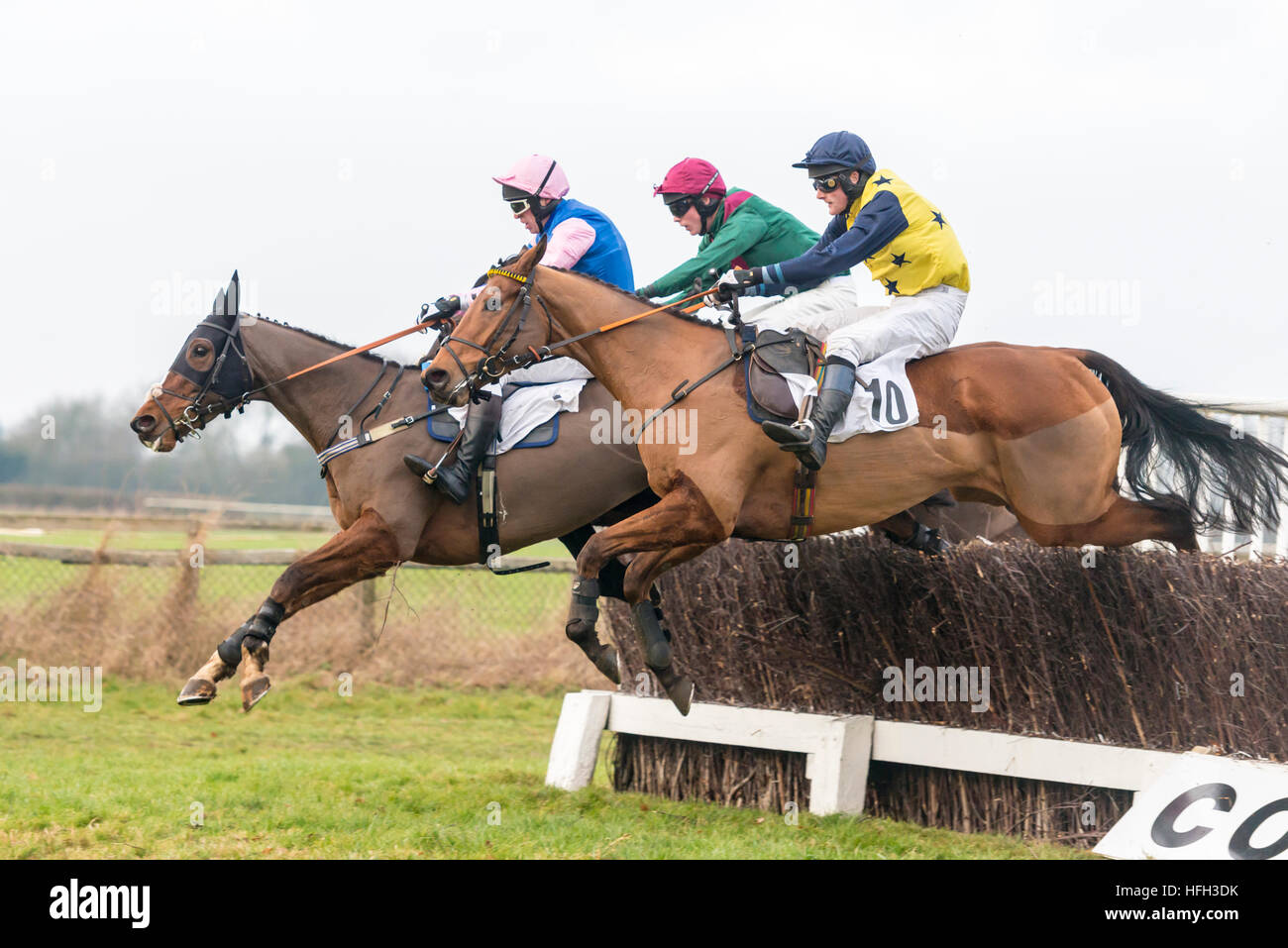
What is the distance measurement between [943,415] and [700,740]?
2.29m

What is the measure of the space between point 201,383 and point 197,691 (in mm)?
1548

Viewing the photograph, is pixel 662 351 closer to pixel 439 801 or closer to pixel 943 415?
pixel 943 415

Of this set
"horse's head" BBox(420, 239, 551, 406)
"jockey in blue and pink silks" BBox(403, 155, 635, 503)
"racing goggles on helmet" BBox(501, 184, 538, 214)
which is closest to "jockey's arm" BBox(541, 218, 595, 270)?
"jockey in blue and pink silks" BBox(403, 155, 635, 503)

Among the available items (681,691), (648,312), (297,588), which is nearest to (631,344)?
(648,312)

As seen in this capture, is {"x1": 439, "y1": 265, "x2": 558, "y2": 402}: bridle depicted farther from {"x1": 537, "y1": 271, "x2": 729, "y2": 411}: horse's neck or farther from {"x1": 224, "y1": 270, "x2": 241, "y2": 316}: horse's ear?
{"x1": 224, "y1": 270, "x2": 241, "y2": 316}: horse's ear

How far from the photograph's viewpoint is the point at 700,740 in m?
6.60

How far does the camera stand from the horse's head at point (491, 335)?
17.4ft

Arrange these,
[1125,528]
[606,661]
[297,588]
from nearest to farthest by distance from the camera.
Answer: [606,661]
[1125,528]
[297,588]

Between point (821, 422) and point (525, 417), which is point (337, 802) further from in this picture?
point (821, 422)

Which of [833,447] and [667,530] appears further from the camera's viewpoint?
[833,447]

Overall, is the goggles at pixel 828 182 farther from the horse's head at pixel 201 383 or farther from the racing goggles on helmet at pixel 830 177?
the horse's head at pixel 201 383

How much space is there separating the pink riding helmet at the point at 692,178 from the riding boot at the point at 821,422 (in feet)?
5.47

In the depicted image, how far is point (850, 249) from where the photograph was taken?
5461 mm

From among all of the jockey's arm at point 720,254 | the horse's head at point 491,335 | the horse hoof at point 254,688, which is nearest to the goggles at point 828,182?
the jockey's arm at point 720,254
